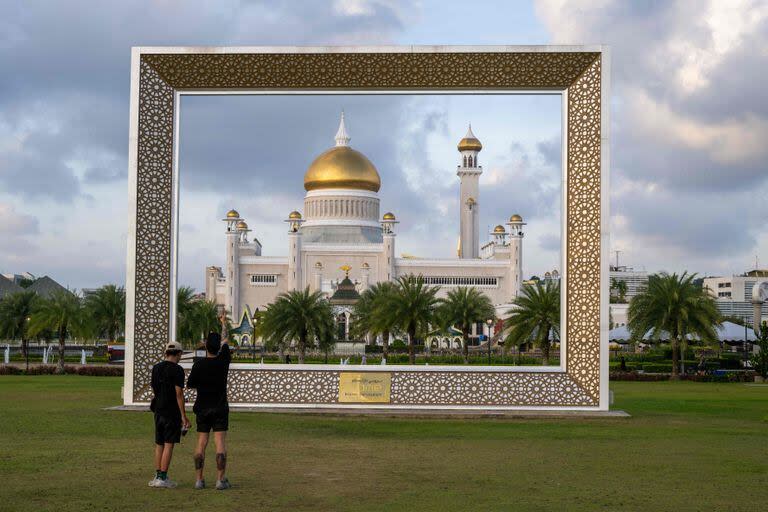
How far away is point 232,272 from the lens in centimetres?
7019

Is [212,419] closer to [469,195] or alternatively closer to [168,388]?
[168,388]

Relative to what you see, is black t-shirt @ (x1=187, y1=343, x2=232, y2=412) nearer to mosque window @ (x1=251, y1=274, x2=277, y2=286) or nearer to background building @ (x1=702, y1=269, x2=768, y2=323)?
mosque window @ (x1=251, y1=274, x2=277, y2=286)

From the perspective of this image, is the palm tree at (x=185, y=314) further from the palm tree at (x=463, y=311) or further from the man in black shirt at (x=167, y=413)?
the man in black shirt at (x=167, y=413)

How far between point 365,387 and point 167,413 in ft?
26.2

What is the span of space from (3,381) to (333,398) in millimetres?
12911

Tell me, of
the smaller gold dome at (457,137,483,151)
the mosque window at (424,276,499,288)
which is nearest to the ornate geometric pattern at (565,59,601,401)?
the mosque window at (424,276,499,288)

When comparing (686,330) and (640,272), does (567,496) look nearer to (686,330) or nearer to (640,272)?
(686,330)

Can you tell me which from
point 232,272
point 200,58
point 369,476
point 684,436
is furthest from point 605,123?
point 232,272

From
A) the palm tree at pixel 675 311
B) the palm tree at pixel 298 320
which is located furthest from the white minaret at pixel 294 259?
the palm tree at pixel 675 311

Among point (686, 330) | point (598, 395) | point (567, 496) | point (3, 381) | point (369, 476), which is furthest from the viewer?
point (686, 330)

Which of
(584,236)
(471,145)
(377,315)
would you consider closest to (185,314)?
(377,315)

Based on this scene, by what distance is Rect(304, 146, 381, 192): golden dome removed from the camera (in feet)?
229

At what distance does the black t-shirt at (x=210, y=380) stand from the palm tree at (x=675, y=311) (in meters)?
23.8

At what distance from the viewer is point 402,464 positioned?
9.21 meters
